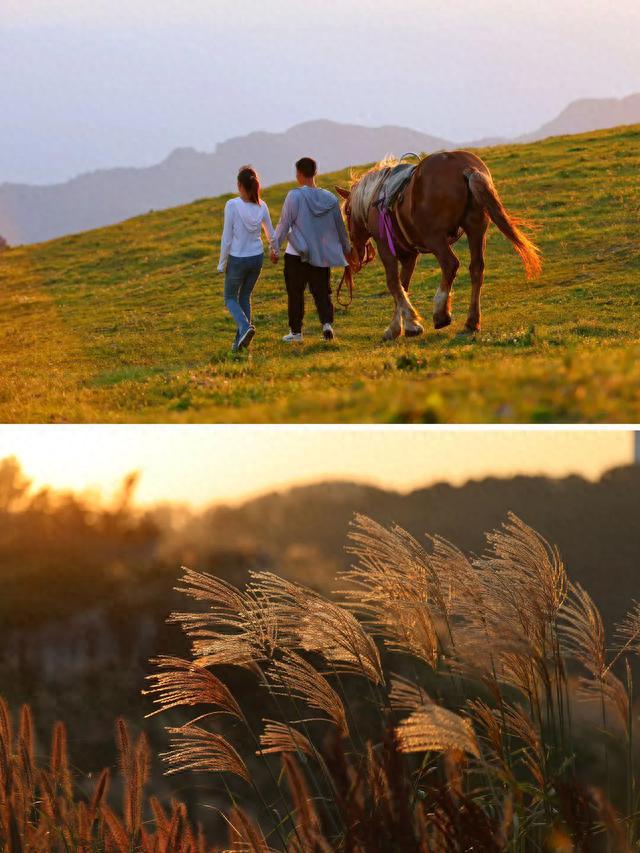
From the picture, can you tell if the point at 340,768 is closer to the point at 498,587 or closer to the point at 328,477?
the point at 498,587

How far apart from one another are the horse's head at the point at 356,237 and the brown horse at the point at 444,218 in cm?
21

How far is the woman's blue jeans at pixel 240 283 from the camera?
8.68 metres

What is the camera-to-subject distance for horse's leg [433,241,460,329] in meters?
8.75

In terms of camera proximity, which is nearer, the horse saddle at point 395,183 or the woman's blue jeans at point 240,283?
the woman's blue jeans at point 240,283

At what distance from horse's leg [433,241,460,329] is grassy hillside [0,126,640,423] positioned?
0.26 metres

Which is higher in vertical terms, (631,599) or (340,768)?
(340,768)

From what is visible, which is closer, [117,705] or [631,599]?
[631,599]

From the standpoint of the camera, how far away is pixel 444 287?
8.77 m

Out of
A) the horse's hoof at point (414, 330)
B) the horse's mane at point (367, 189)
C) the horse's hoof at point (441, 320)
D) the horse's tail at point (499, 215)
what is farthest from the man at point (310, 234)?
the horse's tail at point (499, 215)

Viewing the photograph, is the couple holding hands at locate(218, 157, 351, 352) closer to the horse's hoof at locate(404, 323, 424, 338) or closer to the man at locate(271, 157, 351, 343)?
the man at locate(271, 157, 351, 343)

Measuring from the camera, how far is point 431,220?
29.2 feet

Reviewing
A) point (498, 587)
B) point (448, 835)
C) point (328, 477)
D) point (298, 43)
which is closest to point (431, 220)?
point (298, 43)

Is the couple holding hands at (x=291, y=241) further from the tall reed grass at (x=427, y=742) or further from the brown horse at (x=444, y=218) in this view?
the tall reed grass at (x=427, y=742)

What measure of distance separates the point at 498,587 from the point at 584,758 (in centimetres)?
115
